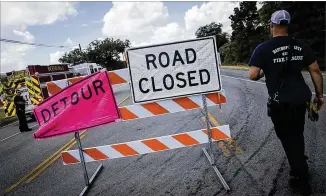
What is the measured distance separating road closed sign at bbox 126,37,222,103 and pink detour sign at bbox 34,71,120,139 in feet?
1.58

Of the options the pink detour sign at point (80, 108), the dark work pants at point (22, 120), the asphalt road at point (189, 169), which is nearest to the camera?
the asphalt road at point (189, 169)

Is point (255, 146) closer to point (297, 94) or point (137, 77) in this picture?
point (297, 94)

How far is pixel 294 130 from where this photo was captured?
374 cm

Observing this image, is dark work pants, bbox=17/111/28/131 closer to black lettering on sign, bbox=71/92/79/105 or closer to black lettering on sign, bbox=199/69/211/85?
black lettering on sign, bbox=71/92/79/105

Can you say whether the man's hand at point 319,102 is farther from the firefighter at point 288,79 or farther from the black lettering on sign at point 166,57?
the black lettering on sign at point 166,57

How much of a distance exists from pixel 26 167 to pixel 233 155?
4605mm

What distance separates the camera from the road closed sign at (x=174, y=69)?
4.37m

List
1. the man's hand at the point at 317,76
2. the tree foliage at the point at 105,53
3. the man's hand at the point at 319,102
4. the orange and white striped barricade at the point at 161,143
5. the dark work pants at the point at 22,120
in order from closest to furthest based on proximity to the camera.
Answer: the man's hand at the point at 317,76 → the man's hand at the point at 319,102 → the orange and white striped barricade at the point at 161,143 → the dark work pants at the point at 22,120 → the tree foliage at the point at 105,53

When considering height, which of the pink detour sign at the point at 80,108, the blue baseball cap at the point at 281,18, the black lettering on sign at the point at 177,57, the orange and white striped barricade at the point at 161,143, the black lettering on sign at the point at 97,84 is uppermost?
the blue baseball cap at the point at 281,18

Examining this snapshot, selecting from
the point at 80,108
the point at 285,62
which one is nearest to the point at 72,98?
the point at 80,108

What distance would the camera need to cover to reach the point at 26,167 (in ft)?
22.4

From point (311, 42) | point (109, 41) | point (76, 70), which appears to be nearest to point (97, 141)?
point (76, 70)

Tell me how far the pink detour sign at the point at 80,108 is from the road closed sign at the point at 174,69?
482 mm

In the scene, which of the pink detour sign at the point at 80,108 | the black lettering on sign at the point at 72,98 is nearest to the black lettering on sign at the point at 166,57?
the pink detour sign at the point at 80,108
